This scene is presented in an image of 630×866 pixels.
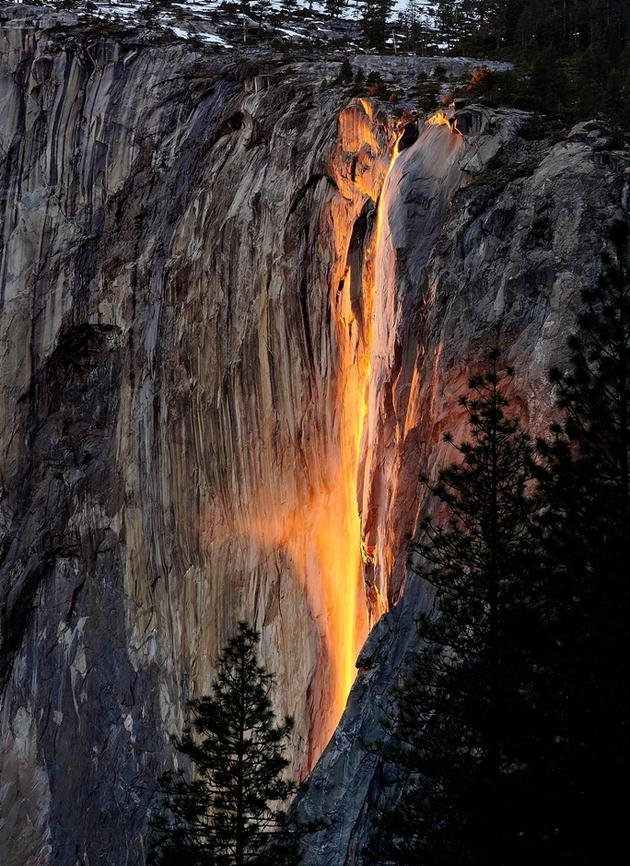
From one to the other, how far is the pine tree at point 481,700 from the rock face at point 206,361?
523 cm

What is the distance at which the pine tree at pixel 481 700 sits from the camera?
11867 mm

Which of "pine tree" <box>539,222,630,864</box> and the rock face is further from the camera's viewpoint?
the rock face

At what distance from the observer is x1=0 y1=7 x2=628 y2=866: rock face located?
858 inches

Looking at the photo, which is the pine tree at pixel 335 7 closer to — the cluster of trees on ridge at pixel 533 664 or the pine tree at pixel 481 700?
the cluster of trees on ridge at pixel 533 664

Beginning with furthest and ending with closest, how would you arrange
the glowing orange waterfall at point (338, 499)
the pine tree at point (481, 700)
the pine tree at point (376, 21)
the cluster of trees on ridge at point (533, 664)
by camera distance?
the pine tree at point (376, 21) → the glowing orange waterfall at point (338, 499) → the pine tree at point (481, 700) → the cluster of trees on ridge at point (533, 664)

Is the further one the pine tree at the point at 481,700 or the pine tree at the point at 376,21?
the pine tree at the point at 376,21

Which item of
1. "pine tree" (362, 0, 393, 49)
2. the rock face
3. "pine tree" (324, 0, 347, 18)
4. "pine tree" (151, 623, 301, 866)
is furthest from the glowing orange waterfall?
"pine tree" (324, 0, 347, 18)

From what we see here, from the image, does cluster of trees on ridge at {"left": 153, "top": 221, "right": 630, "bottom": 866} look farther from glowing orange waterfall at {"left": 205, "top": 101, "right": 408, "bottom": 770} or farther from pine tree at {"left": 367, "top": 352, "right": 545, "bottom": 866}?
glowing orange waterfall at {"left": 205, "top": 101, "right": 408, "bottom": 770}

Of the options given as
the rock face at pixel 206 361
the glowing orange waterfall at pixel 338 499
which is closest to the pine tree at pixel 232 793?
the rock face at pixel 206 361

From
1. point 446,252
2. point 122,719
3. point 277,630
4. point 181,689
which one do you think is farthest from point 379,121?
point 122,719

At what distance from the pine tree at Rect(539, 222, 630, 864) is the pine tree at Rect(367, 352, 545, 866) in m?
0.52

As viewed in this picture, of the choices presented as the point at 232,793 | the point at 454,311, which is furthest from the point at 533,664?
the point at 454,311

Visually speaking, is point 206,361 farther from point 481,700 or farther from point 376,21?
point 376,21

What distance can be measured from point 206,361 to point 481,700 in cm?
2170
